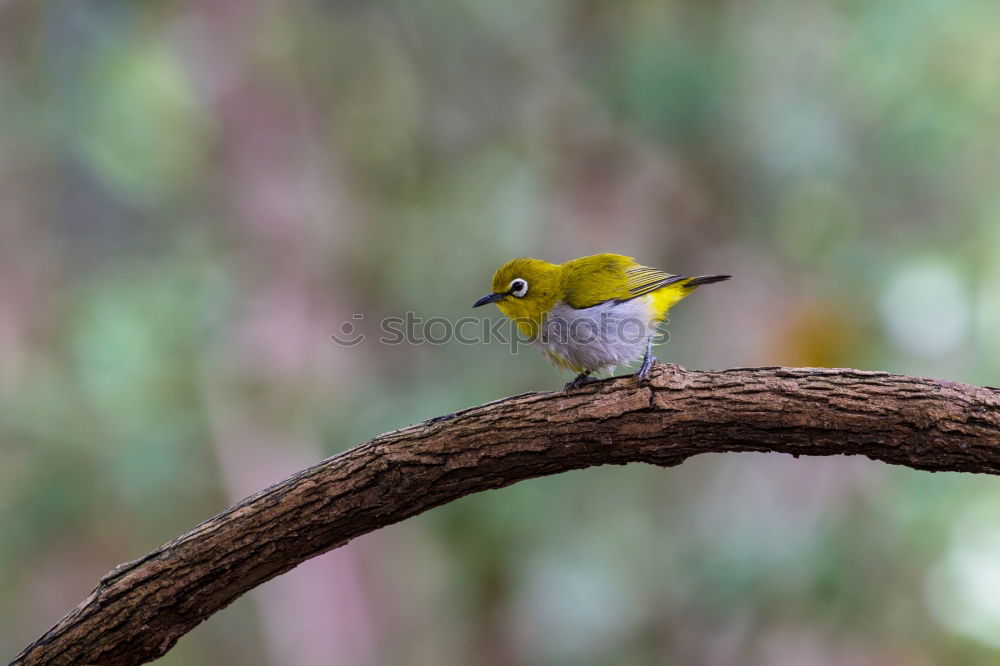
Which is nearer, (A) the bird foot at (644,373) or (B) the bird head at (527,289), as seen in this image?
(A) the bird foot at (644,373)

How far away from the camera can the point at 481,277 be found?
8.52 m

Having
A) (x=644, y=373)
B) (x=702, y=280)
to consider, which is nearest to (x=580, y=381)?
(x=644, y=373)

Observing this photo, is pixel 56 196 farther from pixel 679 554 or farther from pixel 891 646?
pixel 891 646

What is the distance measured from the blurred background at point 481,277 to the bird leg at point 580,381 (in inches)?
98.8

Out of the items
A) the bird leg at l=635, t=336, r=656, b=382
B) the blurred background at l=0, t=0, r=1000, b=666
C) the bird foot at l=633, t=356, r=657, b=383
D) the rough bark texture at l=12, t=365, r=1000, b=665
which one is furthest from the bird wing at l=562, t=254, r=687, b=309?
the blurred background at l=0, t=0, r=1000, b=666

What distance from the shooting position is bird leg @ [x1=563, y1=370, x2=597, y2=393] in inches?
173

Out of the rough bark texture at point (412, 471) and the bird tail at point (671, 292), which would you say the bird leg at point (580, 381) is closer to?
the rough bark texture at point (412, 471)

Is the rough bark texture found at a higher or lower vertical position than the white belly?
lower

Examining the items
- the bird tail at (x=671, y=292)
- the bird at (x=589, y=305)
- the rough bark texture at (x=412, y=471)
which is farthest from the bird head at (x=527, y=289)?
the rough bark texture at (x=412, y=471)

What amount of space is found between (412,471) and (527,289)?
1628 millimetres

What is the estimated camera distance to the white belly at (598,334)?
16.4ft

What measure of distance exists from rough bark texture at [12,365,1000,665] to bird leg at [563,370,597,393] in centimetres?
14

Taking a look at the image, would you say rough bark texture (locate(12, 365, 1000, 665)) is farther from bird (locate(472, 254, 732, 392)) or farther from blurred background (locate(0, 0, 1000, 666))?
blurred background (locate(0, 0, 1000, 666))

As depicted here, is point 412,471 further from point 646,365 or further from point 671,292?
point 671,292
